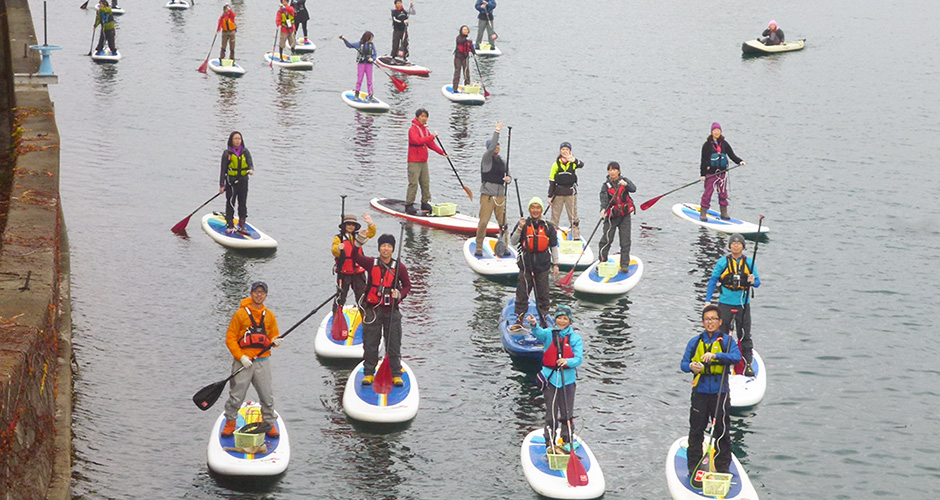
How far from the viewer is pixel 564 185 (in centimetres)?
2355

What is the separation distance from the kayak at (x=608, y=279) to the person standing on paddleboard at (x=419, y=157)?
4.89m

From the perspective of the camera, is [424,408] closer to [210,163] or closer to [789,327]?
[789,327]

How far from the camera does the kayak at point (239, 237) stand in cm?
2375

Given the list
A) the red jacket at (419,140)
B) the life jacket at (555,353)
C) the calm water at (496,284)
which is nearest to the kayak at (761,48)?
the calm water at (496,284)

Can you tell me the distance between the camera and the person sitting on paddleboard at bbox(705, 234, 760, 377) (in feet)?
57.7

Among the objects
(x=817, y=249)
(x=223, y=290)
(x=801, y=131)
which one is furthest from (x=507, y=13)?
(x=223, y=290)

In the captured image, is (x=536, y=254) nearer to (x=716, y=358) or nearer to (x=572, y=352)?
(x=572, y=352)

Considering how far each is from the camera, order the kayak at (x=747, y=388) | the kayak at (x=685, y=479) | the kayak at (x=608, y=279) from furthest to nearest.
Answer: the kayak at (x=608, y=279)
the kayak at (x=747, y=388)
the kayak at (x=685, y=479)

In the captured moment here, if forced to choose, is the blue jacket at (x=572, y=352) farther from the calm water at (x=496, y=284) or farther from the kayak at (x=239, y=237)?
the kayak at (x=239, y=237)

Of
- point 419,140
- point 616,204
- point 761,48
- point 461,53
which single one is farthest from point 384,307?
point 761,48

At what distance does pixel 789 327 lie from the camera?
21.6 meters

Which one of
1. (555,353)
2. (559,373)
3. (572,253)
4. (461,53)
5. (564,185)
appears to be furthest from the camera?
(461,53)

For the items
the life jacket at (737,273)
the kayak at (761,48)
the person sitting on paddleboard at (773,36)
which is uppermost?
the person sitting on paddleboard at (773,36)

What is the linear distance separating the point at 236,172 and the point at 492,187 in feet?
17.4
